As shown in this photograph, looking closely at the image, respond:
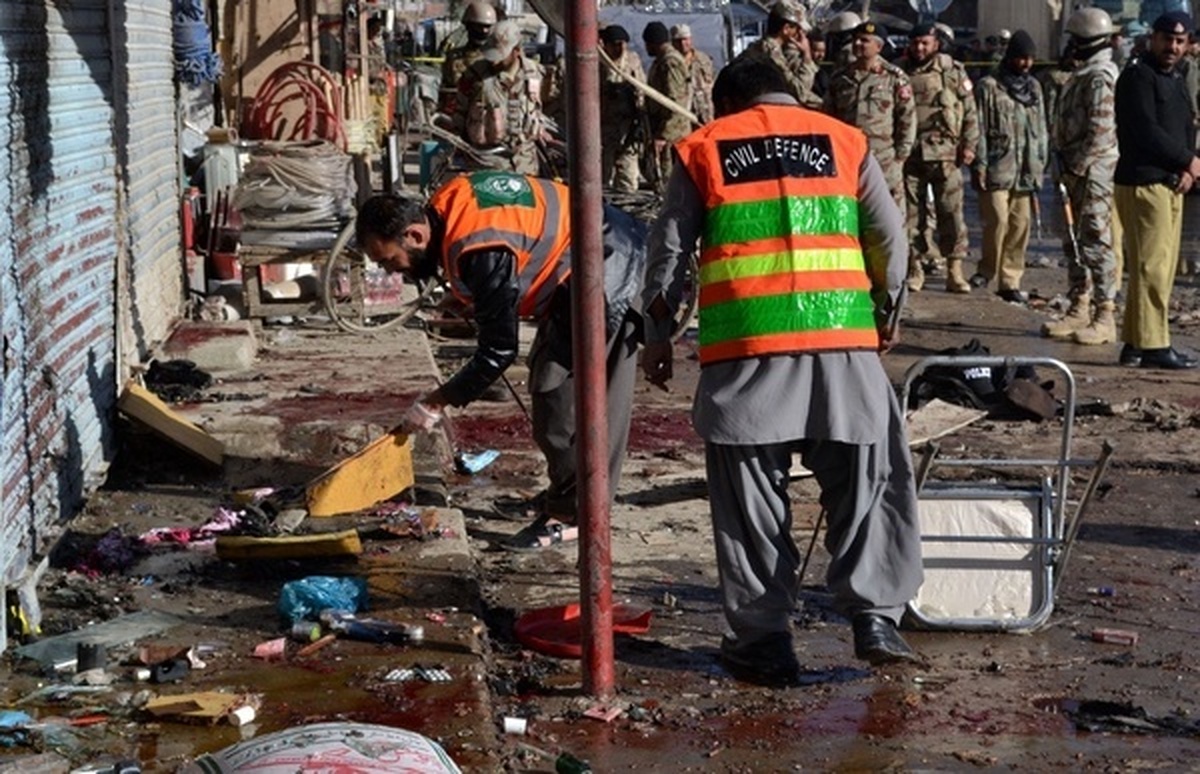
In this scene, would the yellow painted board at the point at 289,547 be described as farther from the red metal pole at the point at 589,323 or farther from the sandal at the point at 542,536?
the red metal pole at the point at 589,323

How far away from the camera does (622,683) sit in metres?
6.04

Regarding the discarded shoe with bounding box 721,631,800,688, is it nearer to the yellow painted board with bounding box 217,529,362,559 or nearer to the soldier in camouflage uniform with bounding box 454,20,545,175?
the yellow painted board with bounding box 217,529,362,559

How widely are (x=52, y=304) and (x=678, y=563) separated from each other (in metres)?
2.48

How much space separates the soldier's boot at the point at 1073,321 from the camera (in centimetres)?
1330

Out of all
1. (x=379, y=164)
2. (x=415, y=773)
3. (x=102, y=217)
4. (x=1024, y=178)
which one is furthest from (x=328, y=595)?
(x=379, y=164)

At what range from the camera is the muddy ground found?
537 cm

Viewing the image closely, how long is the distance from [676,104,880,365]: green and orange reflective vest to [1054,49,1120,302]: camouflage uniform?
7068 millimetres

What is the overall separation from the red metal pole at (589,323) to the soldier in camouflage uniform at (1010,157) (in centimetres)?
1009

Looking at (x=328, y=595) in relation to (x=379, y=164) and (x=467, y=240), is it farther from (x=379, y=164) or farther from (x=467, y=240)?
(x=379, y=164)

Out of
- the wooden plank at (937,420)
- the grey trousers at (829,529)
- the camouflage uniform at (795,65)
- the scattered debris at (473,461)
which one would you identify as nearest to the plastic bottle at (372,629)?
the grey trousers at (829,529)

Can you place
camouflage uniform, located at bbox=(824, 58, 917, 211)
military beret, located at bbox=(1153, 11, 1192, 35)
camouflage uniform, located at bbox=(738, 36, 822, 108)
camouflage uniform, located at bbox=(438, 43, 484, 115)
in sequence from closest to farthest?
military beret, located at bbox=(1153, 11, 1192, 35)
camouflage uniform, located at bbox=(824, 58, 917, 211)
camouflage uniform, located at bbox=(438, 43, 484, 115)
camouflage uniform, located at bbox=(738, 36, 822, 108)

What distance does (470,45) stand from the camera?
15.9 meters

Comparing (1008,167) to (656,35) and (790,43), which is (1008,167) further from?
(656,35)

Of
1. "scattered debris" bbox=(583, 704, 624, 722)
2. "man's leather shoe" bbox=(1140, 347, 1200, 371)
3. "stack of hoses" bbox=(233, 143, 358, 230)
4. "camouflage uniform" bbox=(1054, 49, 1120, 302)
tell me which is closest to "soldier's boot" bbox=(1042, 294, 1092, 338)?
"camouflage uniform" bbox=(1054, 49, 1120, 302)
